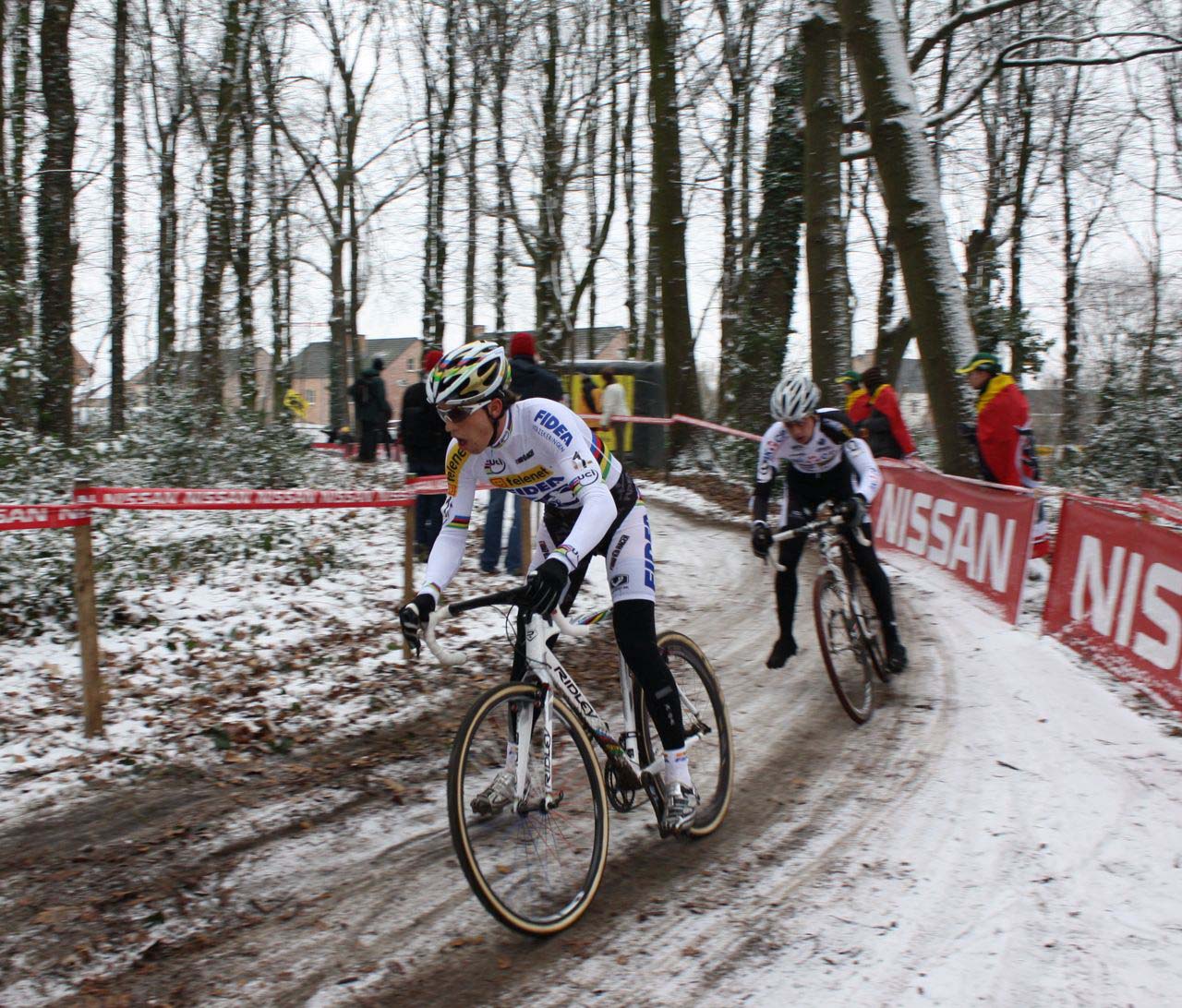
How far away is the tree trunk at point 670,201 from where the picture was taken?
17.8 metres

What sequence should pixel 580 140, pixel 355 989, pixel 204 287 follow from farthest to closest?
pixel 580 140, pixel 204 287, pixel 355 989

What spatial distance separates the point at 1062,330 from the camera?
30.4 meters

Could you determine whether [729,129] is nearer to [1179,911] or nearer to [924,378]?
[924,378]

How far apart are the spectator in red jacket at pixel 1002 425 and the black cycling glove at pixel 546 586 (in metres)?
7.79

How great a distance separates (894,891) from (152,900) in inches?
123

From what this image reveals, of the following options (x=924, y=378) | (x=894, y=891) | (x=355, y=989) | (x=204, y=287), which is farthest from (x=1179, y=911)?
(x=204, y=287)

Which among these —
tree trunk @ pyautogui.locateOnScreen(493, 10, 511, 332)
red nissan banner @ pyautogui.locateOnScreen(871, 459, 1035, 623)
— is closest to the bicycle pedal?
red nissan banner @ pyautogui.locateOnScreen(871, 459, 1035, 623)

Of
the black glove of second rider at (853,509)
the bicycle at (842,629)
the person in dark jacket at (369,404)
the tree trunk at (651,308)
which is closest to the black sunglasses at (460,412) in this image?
the bicycle at (842,629)

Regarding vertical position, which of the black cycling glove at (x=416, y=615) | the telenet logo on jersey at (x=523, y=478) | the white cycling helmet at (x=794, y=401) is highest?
the white cycling helmet at (x=794, y=401)

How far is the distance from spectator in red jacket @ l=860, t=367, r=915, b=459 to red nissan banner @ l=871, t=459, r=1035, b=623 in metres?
0.43

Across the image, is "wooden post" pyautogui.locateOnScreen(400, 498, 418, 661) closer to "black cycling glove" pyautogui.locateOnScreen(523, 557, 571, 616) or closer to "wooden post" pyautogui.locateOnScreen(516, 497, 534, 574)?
"wooden post" pyautogui.locateOnScreen(516, 497, 534, 574)

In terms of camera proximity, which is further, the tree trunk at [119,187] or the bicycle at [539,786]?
the tree trunk at [119,187]

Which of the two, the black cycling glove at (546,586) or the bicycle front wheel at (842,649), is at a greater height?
the black cycling glove at (546,586)

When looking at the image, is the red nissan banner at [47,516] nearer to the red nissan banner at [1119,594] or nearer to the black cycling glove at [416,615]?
the black cycling glove at [416,615]
